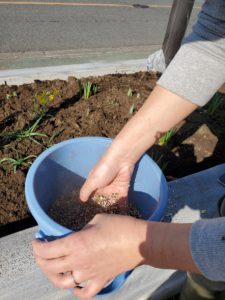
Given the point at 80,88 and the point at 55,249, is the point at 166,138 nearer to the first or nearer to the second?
the point at 80,88

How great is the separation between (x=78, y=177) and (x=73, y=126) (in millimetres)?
591

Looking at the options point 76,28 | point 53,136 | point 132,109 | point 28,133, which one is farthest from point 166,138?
point 76,28

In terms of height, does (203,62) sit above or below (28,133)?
above

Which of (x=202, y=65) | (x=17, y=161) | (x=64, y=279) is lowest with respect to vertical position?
(x=17, y=161)

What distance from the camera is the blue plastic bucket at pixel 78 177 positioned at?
1.15 meters

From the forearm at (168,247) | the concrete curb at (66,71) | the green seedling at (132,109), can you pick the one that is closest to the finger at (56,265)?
the forearm at (168,247)

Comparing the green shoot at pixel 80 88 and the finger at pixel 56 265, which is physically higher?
the finger at pixel 56 265

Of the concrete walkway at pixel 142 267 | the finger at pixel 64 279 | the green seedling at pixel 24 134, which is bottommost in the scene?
the concrete walkway at pixel 142 267

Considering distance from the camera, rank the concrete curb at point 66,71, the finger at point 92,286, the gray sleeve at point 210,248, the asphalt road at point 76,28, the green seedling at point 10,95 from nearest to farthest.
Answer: the gray sleeve at point 210,248
the finger at point 92,286
the green seedling at point 10,95
the concrete curb at point 66,71
the asphalt road at point 76,28

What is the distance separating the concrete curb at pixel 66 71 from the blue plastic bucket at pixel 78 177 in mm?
1161

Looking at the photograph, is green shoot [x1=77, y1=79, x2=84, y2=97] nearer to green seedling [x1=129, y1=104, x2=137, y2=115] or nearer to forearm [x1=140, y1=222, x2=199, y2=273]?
green seedling [x1=129, y1=104, x2=137, y2=115]

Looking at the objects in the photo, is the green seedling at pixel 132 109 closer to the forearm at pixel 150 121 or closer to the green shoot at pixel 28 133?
the green shoot at pixel 28 133

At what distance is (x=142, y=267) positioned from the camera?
1.37 metres

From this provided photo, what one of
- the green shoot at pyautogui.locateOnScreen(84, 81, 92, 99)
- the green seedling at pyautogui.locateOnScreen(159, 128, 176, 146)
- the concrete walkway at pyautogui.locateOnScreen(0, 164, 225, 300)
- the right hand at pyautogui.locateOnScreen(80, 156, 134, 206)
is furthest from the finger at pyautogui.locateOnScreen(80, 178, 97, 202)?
the green shoot at pyautogui.locateOnScreen(84, 81, 92, 99)
